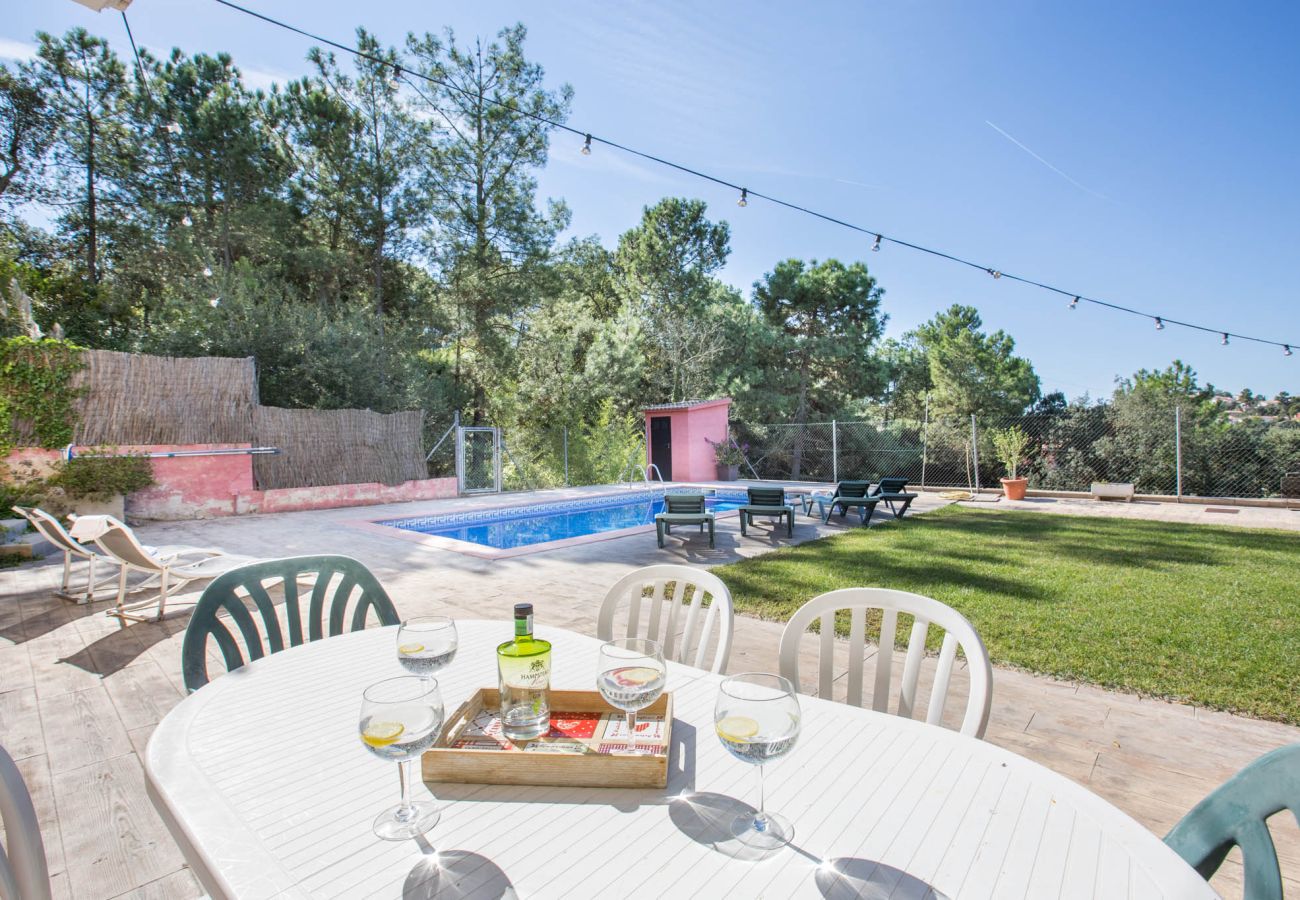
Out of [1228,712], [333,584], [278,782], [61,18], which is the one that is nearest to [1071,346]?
[1228,712]

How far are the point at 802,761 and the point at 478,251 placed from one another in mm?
17529

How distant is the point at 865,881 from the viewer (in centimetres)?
78

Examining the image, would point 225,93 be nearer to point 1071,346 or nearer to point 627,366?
point 627,366

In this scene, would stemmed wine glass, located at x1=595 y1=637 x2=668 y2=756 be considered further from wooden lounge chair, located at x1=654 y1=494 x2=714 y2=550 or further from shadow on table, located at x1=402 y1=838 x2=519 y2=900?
wooden lounge chair, located at x1=654 y1=494 x2=714 y2=550

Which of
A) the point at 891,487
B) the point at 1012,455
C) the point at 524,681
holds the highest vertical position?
the point at 1012,455

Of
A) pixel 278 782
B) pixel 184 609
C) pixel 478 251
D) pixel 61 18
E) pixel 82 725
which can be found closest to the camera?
pixel 278 782

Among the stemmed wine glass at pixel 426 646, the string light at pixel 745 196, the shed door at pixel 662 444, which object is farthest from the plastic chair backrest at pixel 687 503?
the shed door at pixel 662 444

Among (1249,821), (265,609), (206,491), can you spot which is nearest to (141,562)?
(265,609)

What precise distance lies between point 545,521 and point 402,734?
9348 millimetres

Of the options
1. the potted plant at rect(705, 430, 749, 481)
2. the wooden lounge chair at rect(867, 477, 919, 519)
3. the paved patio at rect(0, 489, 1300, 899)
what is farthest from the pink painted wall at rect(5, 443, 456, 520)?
the wooden lounge chair at rect(867, 477, 919, 519)

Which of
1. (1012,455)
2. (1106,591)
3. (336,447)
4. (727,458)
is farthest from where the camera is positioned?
(727,458)

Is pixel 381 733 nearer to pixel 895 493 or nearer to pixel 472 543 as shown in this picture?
pixel 472 543

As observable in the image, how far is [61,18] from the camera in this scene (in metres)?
11.5

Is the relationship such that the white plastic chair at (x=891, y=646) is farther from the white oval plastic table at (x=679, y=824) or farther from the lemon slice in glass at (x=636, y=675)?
the lemon slice in glass at (x=636, y=675)
